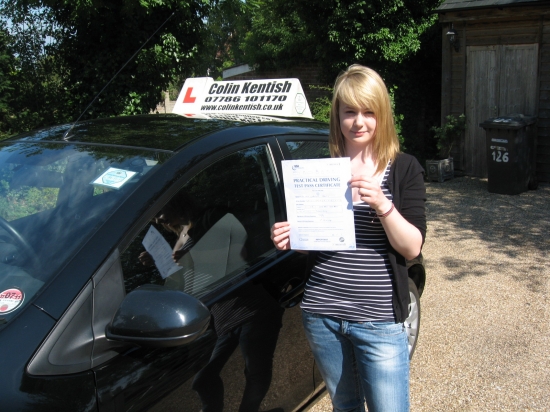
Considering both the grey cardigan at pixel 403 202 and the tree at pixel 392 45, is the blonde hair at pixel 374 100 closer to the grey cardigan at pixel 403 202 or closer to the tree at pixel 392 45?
the grey cardigan at pixel 403 202

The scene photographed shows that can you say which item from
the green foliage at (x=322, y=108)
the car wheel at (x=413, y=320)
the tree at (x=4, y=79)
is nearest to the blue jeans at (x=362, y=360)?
the car wheel at (x=413, y=320)

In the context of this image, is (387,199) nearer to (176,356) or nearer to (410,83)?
(176,356)

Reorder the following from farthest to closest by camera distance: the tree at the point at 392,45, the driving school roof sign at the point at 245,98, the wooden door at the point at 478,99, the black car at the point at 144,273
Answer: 1. the tree at the point at 392,45
2. the wooden door at the point at 478,99
3. the driving school roof sign at the point at 245,98
4. the black car at the point at 144,273

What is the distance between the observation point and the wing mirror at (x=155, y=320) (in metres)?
1.68

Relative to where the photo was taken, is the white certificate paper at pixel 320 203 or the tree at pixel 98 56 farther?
the tree at pixel 98 56

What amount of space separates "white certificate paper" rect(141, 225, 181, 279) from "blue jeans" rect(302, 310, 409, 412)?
1.84 feet

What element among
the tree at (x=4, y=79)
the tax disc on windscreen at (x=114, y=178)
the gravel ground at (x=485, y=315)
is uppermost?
the tree at (x=4, y=79)

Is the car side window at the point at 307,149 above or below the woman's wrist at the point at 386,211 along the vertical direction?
above

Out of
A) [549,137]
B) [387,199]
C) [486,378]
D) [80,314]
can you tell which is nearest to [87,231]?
[80,314]

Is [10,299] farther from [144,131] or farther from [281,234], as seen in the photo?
[144,131]

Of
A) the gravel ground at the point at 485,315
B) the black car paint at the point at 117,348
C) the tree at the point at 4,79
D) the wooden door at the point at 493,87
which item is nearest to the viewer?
the black car paint at the point at 117,348

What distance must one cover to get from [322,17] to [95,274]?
10.7 m

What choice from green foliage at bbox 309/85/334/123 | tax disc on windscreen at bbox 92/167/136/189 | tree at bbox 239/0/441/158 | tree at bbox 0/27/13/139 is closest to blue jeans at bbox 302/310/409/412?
tax disc on windscreen at bbox 92/167/136/189

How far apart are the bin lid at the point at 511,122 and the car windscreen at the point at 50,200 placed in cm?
762
